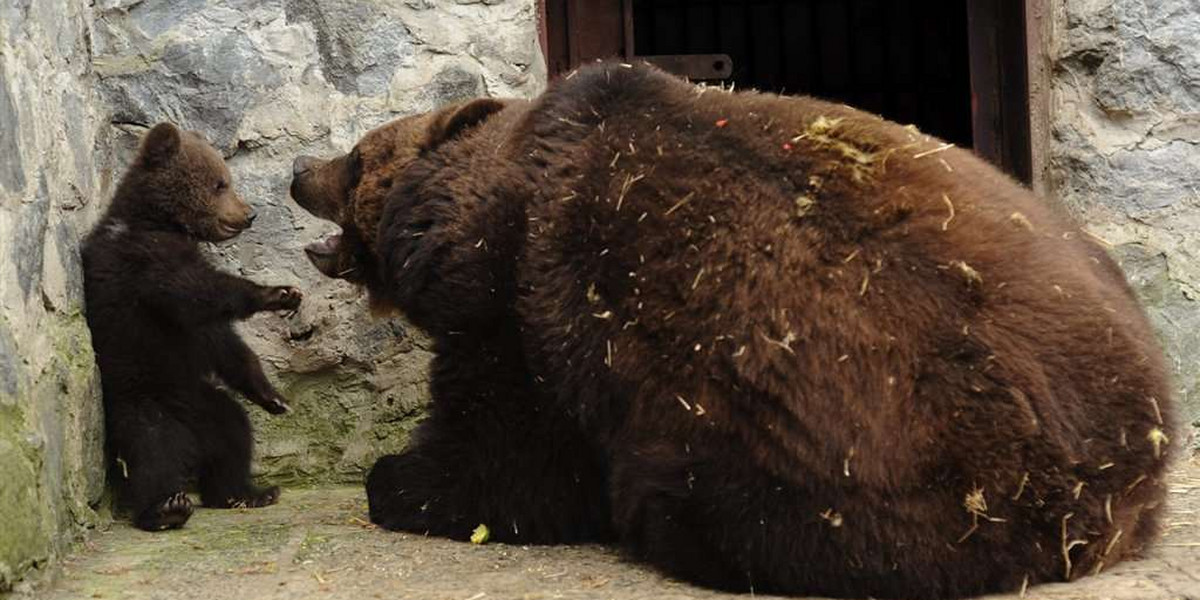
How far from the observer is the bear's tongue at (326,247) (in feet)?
17.6

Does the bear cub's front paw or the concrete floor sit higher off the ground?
the bear cub's front paw

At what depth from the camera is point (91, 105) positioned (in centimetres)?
553

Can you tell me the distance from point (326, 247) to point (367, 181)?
1.18ft

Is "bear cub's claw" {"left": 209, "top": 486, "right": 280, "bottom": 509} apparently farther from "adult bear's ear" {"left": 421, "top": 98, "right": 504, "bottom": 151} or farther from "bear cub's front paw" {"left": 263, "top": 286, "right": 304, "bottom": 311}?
"adult bear's ear" {"left": 421, "top": 98, "right": 504, "bottom": 151}

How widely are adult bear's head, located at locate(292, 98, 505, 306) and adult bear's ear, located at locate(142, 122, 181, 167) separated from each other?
0.43 meters

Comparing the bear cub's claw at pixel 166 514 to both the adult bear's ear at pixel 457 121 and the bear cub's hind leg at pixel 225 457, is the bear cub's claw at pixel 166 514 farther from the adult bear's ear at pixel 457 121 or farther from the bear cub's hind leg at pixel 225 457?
the adult bear's ear at pixel 457 121

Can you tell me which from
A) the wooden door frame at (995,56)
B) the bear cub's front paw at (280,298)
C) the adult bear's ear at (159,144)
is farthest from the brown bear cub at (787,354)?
the wooden door frame at (995,56)

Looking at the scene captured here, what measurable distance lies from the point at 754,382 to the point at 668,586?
60 cm

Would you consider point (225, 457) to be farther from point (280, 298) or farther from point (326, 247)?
point (326, 247)

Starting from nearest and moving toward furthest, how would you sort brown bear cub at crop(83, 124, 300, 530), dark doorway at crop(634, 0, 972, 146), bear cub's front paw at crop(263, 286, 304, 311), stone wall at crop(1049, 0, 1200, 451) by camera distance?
1. brown bear cub at crop(83, 124, 300, 530)
2. bear cub's front paw at crop(263, 286, 304, 311)
3. stone wall at crop(1049, 0, 1200, 451)
4. dark doorway at crop(634, 0, 972, 146)

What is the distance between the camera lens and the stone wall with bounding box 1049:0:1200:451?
605 centimetres

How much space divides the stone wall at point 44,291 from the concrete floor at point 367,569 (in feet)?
0.57

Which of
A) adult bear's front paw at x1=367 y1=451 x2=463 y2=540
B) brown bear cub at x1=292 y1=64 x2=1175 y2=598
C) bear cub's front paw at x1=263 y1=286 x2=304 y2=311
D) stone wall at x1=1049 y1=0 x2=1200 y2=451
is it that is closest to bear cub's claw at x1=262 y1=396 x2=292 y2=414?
bear cub's front paw at x1=263 y1=286 x2=304 y2=311

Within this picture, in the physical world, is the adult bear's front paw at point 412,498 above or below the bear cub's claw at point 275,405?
below
